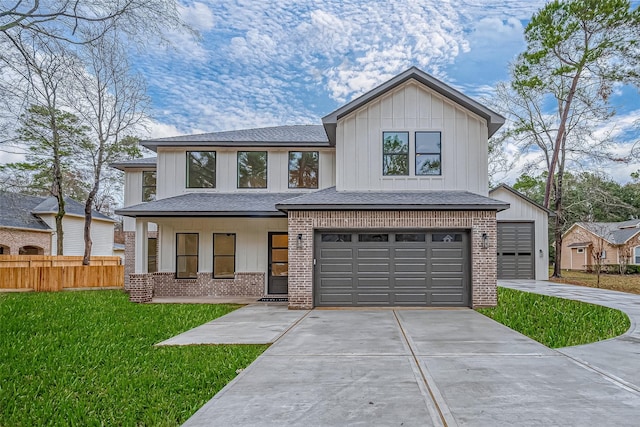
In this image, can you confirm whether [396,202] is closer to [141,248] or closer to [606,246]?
[141,248]

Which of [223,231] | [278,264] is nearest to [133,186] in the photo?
[223,231]

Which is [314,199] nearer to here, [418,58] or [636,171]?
[418,58]

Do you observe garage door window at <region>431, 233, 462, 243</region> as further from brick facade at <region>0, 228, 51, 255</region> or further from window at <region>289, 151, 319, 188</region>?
brick facade at <region>0, 228, 51, 255</region>

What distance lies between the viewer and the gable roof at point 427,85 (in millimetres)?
11812

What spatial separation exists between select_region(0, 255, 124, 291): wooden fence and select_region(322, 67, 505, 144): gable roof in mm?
13251

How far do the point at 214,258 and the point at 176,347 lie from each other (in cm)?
727

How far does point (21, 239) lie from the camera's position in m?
22.7

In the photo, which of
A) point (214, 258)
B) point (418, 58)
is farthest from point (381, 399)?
point (418, 58)

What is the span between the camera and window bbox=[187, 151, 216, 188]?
47.6 ft

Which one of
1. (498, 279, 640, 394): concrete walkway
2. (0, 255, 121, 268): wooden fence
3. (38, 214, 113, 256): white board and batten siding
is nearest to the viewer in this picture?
(498, 279, 640, 394): concrete walkway

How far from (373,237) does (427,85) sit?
5.10m

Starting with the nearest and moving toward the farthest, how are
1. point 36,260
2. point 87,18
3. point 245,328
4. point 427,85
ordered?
point 87,18 → point 245,328 → point 427,85 → point 36,260

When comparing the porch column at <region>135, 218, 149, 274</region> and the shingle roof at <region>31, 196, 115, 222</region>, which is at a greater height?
the shingle roof at <region>31, 196, 115, 222</region>

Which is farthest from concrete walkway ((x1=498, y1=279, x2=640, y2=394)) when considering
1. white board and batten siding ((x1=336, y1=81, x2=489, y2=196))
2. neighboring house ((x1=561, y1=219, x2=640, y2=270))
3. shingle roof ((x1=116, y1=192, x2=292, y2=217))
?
neighboring house ((x1=561, y1=219, x2=640, y2=270))
